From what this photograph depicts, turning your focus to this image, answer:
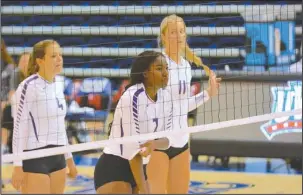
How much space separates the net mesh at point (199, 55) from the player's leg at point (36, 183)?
3.06ft

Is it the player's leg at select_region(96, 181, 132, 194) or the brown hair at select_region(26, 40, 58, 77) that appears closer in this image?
the player's leg at select_region(96, 181, 132, 194)

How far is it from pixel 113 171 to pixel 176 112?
3.03ft

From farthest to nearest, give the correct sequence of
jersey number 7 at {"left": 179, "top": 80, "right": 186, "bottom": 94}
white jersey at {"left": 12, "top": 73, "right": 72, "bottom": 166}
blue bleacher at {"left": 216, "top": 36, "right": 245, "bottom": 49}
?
blue bleacher at {"left": 216, "top": 36, "right": 245, "bottom": 49}, jersey number 7 at {"left": 179, "top": 80, "right": 186, "bottom": 94}, white jersey at {"left": 12, "top": 73, "right": 72, "bottom": 166}

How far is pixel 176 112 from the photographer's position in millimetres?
5180

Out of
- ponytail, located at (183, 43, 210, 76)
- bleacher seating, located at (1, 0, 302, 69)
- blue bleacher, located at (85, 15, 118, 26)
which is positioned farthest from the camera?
blue bleacher, located at (85, 15, 118, 26)

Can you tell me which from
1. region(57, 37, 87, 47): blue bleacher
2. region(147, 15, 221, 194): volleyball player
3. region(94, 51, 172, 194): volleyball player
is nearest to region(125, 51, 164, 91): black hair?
region(94, 51, 172, 194): volleyball player

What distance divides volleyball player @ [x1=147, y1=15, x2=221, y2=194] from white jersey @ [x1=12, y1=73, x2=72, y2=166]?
60 cm

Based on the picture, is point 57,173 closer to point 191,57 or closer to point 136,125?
point 136,125

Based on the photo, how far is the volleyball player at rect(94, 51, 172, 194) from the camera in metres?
4.38

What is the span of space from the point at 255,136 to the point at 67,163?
301cm

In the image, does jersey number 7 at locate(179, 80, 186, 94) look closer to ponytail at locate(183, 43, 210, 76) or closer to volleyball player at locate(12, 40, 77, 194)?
ponytail at locate(183, 43, 210, 76)

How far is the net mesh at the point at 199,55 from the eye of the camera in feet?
24.1

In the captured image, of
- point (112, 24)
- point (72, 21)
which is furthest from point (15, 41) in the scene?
point (112, 24)

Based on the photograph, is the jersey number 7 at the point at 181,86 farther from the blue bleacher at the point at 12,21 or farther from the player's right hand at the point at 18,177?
the blue bleacher at the point at 12,21
